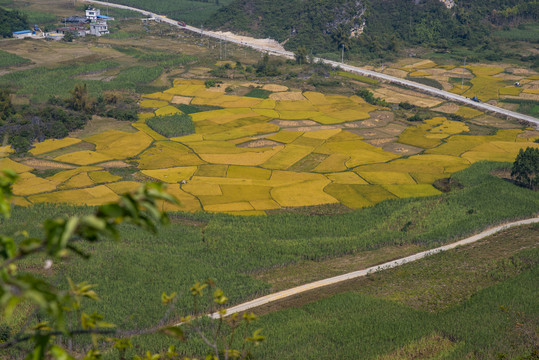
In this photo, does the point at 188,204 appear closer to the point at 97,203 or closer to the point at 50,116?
the point at 97,203

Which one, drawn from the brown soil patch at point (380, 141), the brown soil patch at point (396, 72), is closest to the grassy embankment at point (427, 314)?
the brown soil patch at point (380, 141)

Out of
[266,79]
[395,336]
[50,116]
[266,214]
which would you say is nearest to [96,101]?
[50,116]

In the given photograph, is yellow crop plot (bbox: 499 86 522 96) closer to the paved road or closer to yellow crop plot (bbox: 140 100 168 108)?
the paved road

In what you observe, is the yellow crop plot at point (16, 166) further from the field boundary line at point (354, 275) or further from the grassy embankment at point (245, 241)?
the field boundary line at point (354, 275)

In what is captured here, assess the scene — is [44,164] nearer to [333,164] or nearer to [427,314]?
[333,164]

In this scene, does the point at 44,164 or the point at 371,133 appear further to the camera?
the point at 371,133

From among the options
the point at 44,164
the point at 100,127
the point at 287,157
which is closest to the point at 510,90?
the point at 287,157

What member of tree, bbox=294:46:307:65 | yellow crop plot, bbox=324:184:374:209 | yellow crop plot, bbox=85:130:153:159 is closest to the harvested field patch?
yellow crop plot, bbox=85:130:153:159
